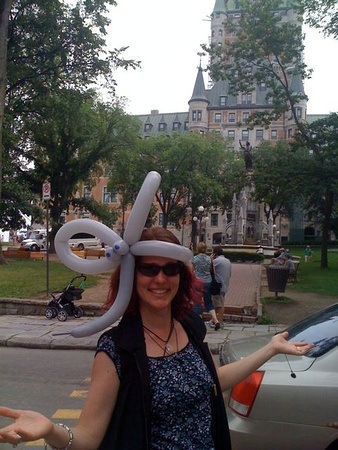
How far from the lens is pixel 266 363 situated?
375cm

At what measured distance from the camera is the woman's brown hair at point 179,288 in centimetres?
218

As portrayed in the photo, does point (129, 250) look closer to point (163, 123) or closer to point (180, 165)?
point (180, 165)

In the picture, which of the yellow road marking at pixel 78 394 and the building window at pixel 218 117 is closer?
the yellow road marking at pixel 78 394

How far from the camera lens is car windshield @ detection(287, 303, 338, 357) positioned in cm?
379

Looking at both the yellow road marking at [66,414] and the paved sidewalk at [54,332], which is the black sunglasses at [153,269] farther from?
the paved sidewalk at [54,332]

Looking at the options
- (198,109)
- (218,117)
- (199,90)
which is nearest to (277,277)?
(198,109)

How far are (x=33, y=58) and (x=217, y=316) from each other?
16220 millimetres

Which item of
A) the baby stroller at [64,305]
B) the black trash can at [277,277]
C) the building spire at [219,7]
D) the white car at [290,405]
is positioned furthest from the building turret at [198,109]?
the white car at [290,405]

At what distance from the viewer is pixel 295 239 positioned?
84.6m

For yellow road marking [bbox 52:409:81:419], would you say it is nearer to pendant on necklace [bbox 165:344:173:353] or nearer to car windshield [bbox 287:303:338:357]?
car windshield [bbox 287:303:338:357]

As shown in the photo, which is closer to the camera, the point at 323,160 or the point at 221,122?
the point at 323,160

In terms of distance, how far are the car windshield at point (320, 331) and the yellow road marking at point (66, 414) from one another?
8.67ft

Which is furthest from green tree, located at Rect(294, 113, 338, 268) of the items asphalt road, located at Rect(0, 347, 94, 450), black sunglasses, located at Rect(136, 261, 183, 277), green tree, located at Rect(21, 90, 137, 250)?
black sunglasses, located at Rect(136, 261, 183, 277)

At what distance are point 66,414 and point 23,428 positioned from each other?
14.1ft
